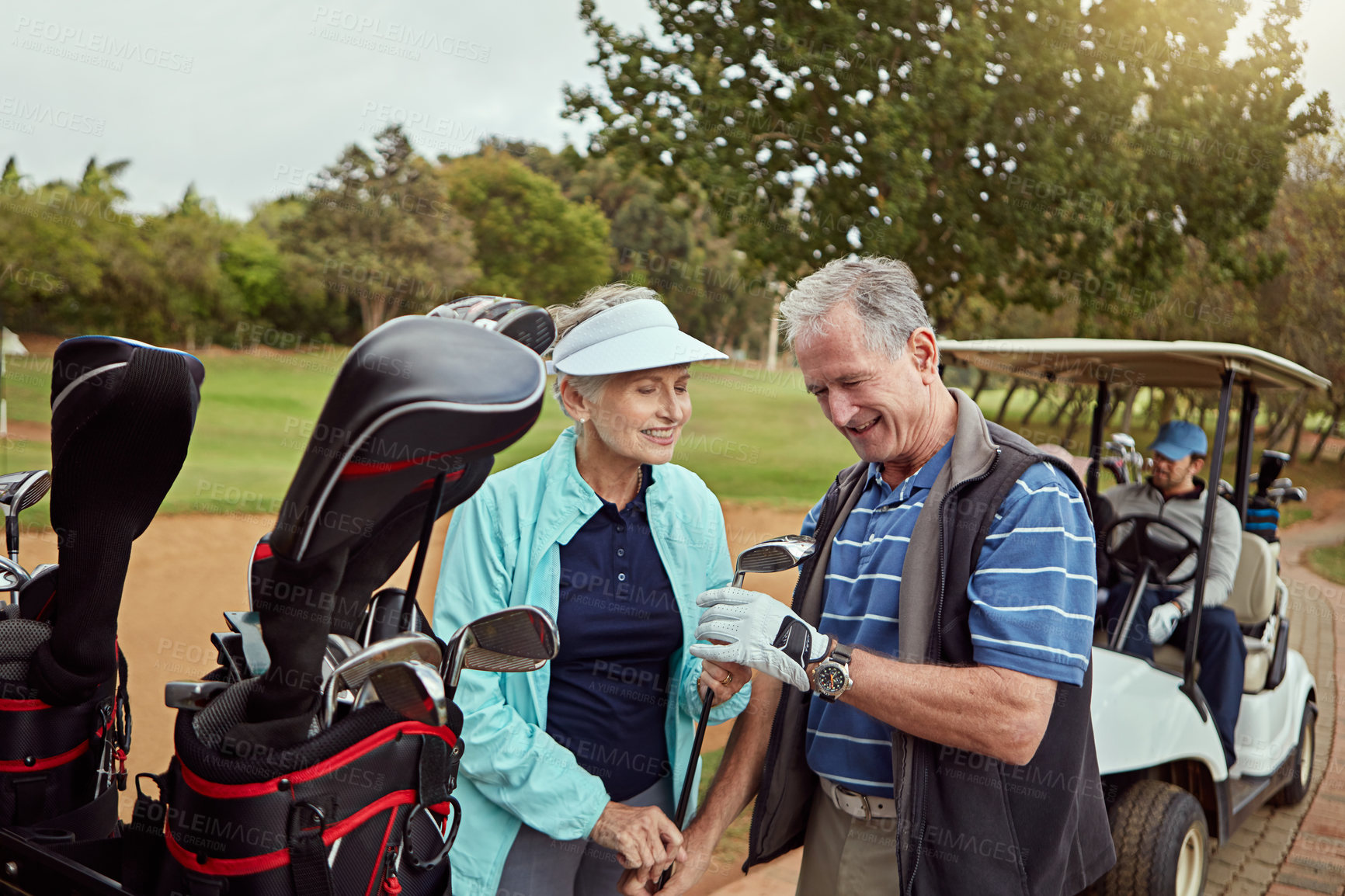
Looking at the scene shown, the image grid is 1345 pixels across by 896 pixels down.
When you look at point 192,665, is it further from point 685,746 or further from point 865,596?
point 865,596

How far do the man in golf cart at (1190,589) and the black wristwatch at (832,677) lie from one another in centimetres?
348

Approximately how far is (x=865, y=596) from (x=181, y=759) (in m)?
1.31

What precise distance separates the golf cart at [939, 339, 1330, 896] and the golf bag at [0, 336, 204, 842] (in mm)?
2860

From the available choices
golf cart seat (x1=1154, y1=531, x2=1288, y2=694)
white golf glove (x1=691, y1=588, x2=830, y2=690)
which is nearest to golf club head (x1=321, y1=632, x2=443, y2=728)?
white golf glove (x1=691, y1=588, x2=830, y2=690)

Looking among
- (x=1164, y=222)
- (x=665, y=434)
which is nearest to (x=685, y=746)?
(x=665, y=434)

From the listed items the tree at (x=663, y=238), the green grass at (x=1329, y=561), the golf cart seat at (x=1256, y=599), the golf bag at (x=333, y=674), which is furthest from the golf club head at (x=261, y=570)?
the tree at (x=663, y=238)

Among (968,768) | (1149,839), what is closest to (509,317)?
(968,768)

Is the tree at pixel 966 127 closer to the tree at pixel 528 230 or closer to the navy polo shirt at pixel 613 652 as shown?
the navy polo shirt at pixel 613 652

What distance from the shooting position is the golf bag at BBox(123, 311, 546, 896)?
3.10ft

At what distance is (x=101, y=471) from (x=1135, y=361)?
4.58m

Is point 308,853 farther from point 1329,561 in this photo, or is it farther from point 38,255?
point 38,255

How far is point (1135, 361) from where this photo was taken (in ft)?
15.6

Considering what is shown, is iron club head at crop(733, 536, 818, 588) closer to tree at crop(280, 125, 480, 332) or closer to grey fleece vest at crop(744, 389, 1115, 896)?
grey fleece vest at crop(744, 389, 1115, 896)

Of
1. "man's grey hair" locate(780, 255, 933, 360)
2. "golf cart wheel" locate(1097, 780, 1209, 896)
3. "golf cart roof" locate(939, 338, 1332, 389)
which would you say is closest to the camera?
"man's grey hair" locate(780, 255, 933, 360)
